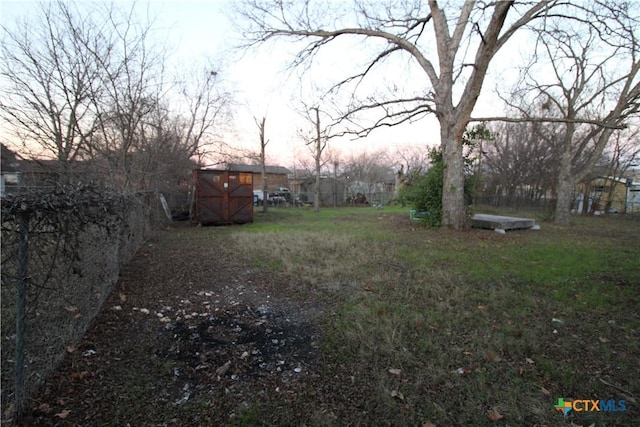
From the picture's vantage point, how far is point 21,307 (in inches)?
76.2

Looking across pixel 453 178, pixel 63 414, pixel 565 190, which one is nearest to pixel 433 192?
pixel 453 178

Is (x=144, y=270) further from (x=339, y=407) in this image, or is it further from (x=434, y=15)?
(x=434, y=15)

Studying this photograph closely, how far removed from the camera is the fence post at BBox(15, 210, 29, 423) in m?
1.85

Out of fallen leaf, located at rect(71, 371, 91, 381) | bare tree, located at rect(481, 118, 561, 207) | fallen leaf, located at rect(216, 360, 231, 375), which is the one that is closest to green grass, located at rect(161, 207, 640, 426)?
fallen leaf, located at rect(216, 360, 231, 375)

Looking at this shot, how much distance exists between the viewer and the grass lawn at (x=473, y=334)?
7.23 feet

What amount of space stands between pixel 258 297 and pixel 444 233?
7371 millimetres

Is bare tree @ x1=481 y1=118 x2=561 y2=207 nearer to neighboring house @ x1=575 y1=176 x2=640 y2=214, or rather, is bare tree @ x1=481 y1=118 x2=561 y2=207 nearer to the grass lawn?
neighboring house @ x1=575 y1=176 x2=640 y2=214

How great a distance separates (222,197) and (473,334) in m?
11.0

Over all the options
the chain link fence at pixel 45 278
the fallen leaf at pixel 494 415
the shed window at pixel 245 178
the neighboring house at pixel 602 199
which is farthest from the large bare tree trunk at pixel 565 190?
the chain link fence at pixel 45 278

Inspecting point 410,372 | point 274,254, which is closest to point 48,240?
point 410,372

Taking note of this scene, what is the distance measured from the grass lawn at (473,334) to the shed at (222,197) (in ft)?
21.0

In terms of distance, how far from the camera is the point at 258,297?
4.36m

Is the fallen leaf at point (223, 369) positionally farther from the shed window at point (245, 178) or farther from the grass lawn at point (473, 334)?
the shed window at point (245, 178)

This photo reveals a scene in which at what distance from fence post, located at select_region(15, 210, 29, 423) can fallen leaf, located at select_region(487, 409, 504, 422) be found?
3045 mm
